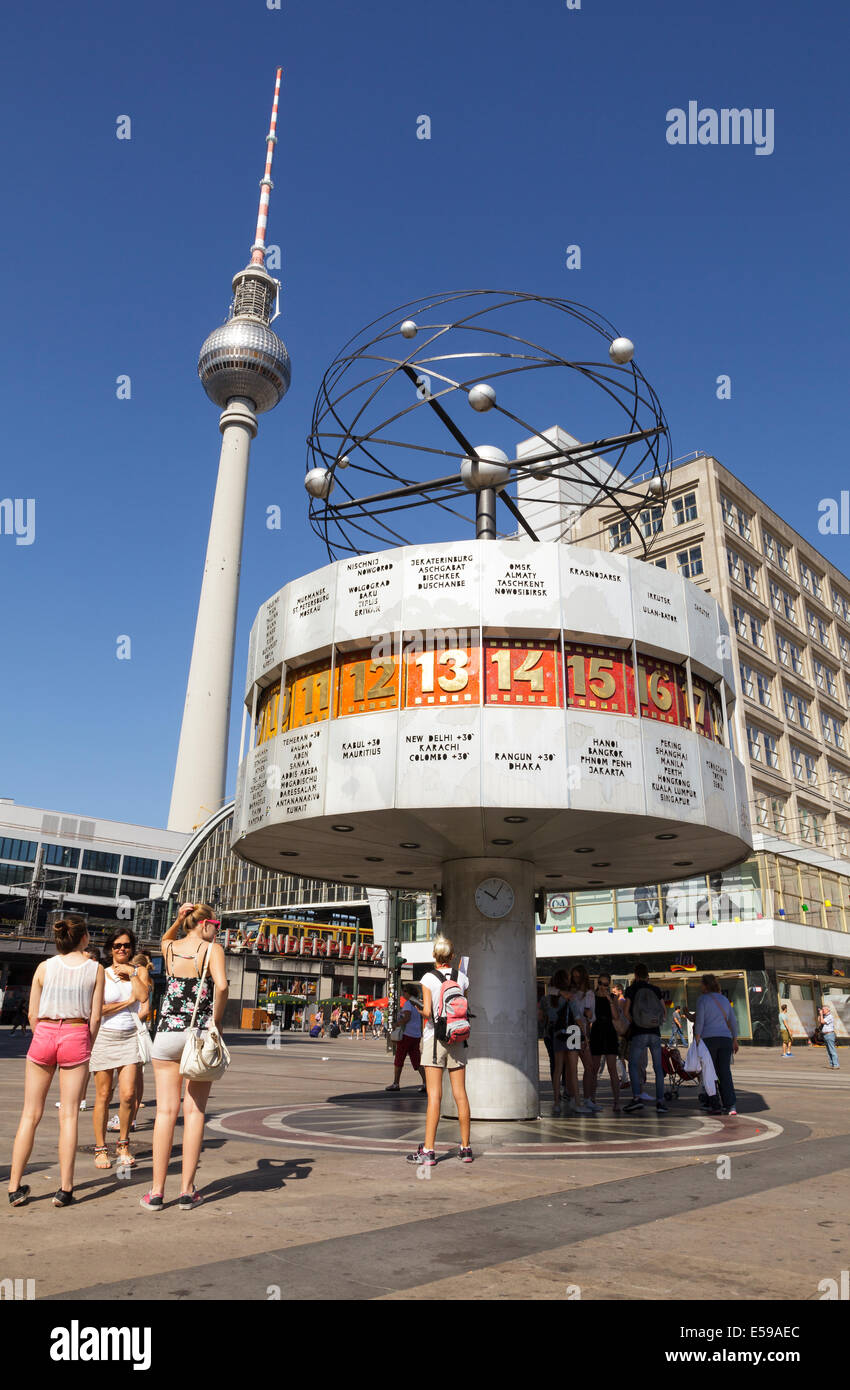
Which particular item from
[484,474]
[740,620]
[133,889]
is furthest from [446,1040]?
[133,889]

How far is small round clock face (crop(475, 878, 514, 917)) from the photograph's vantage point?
1256 centimetres

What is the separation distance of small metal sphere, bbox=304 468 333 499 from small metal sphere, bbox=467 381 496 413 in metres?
2.99

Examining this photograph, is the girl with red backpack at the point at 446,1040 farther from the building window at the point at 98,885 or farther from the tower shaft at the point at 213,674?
the building window at the point at 98,885

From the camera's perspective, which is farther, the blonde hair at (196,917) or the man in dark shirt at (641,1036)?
the man in dark shirt at (641,1036)

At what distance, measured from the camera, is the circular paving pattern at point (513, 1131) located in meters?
9.59

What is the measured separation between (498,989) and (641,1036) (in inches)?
108

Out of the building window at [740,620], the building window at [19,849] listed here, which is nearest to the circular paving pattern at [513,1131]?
the building window at [740,620]

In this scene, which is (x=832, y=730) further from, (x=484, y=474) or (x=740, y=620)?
(x=484, y=474)

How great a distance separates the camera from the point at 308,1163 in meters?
8.35

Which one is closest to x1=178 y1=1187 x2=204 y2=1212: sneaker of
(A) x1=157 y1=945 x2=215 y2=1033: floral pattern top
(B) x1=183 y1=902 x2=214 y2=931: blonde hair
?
(A) x1=157 y1=945 x2=215 y2=1033: floral pattern top

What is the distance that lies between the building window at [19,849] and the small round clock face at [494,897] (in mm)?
97328

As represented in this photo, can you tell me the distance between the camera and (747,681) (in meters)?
46.6

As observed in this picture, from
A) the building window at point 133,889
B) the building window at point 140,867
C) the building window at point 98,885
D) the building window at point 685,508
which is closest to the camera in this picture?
the building window at point 685,508
